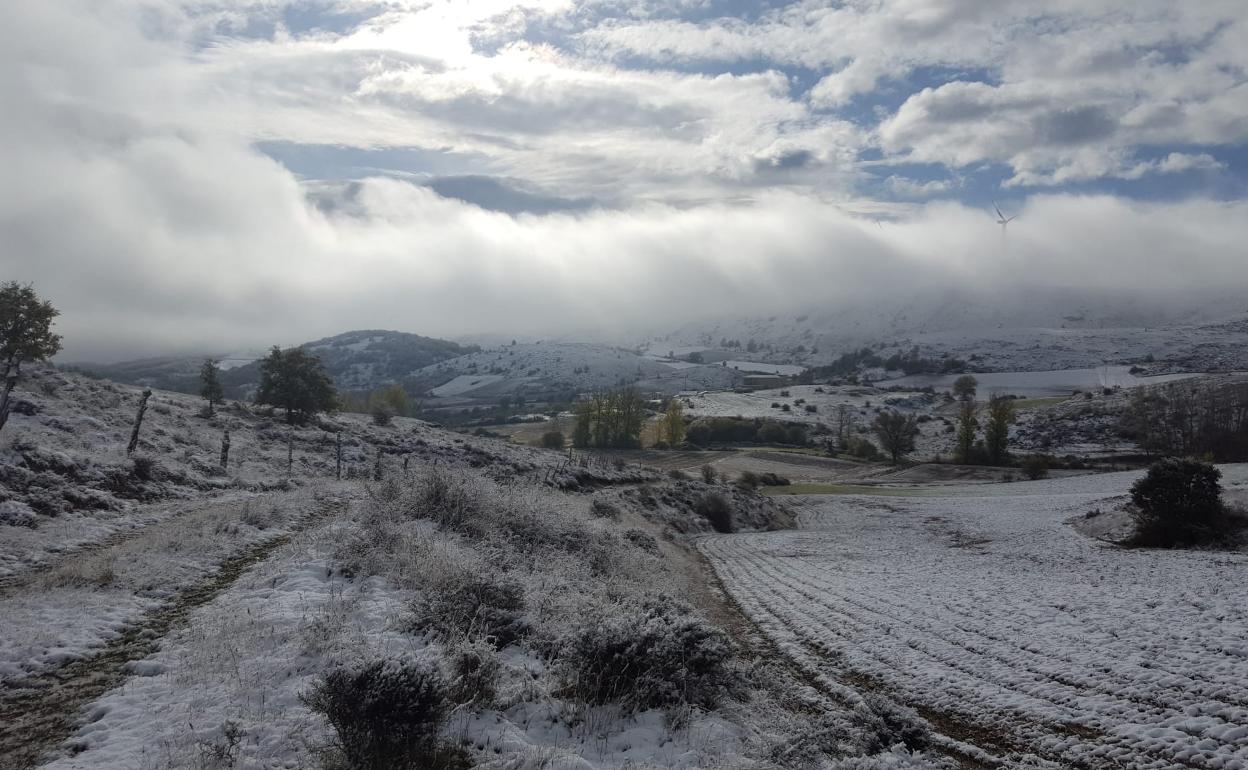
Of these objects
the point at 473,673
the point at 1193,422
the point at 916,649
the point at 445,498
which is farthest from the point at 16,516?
the point at 1193,422

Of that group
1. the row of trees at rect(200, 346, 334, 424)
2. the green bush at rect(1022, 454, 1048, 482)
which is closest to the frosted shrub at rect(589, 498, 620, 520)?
the row of trees at rect(200, 346, 334, 424)

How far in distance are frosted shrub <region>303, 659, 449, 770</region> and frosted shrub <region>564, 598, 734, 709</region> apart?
8.95ft

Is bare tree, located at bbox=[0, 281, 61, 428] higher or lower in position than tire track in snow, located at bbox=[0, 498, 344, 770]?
higher

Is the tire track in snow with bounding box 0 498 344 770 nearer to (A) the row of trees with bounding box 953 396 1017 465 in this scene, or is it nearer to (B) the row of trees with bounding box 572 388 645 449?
(B) the row of trees with bounding box 572 388 645 449

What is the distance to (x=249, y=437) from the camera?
4438cm

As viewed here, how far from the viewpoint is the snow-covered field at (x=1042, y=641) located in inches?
377

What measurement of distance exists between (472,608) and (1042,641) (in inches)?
423

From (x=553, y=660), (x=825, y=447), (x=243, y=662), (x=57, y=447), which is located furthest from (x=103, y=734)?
(x=825, y=447)

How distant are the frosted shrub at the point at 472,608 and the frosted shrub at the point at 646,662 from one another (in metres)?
1.45

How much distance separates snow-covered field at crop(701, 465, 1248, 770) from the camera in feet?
31.4

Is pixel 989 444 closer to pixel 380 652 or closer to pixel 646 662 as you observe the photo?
pixel 646 662

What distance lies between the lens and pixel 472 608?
1212 cm

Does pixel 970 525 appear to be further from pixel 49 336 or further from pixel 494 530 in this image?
pixel 49 336

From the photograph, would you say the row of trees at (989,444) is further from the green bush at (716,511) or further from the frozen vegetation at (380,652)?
the frozen vegetation at (380,652)
